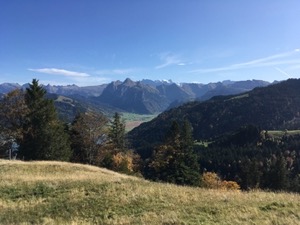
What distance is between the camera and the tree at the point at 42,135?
59.6 m

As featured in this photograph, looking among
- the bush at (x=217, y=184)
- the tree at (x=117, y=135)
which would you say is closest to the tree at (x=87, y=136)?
the tree at (x=117, y=135)

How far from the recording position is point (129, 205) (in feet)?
64.9

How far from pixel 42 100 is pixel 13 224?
50.5 meters

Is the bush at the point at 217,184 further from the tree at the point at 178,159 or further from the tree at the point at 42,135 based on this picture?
the tree at the point at 42,135

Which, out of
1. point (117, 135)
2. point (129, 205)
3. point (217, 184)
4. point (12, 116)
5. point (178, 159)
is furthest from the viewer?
point (217, 184)

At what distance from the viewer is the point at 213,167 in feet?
640

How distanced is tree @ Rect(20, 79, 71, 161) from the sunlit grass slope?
110ft

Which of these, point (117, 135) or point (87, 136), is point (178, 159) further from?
point (117, 135)

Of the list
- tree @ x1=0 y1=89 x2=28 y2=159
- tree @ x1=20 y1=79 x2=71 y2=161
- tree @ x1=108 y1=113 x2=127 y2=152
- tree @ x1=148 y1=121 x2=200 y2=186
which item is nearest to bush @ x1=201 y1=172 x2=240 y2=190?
tree @ x1=148 y1=121 x2=200 y2=186

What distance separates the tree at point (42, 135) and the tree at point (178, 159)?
59.4 feet

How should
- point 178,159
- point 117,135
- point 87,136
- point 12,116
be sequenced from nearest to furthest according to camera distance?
point 12,116
point 178,159
point 87,136
point 117,135

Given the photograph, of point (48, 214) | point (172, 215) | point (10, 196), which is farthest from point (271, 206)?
point (10, 196)

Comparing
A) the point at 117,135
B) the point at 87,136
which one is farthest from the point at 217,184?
the point at 87,136

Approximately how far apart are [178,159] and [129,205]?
4824 cm
